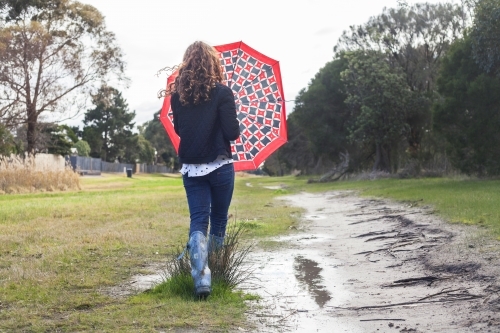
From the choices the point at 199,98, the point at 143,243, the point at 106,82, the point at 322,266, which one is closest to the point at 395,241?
the point at 322,266

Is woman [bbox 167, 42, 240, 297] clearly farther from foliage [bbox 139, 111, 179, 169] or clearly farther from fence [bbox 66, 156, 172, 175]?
foliage [bbox 139, 111, 179, 169]

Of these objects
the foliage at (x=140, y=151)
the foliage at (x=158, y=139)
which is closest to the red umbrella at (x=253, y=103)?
the foliage at (x=140, y=151)

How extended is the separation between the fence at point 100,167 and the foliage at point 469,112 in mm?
30077

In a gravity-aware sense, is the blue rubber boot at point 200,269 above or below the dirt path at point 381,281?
above

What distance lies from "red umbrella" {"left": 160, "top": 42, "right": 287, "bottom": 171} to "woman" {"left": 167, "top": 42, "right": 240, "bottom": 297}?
1.65 metres

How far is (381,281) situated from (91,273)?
10.0 feet

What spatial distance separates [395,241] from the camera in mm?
10352

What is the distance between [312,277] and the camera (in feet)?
25.1

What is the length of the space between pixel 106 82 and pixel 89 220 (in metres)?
32.5

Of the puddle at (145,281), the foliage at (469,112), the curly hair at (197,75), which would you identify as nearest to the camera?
the curly hair at (197,75)

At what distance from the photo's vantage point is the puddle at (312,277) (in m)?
6.49

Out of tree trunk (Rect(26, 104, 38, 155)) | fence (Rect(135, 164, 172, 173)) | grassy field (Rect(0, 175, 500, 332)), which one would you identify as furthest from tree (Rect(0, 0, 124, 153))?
fence (Rect(135, 164, 172, 173))

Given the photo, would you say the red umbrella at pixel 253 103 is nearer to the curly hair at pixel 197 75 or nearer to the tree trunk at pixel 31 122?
the curly hair at pixel 197 75

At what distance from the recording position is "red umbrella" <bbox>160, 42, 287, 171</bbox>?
7.75 metres
